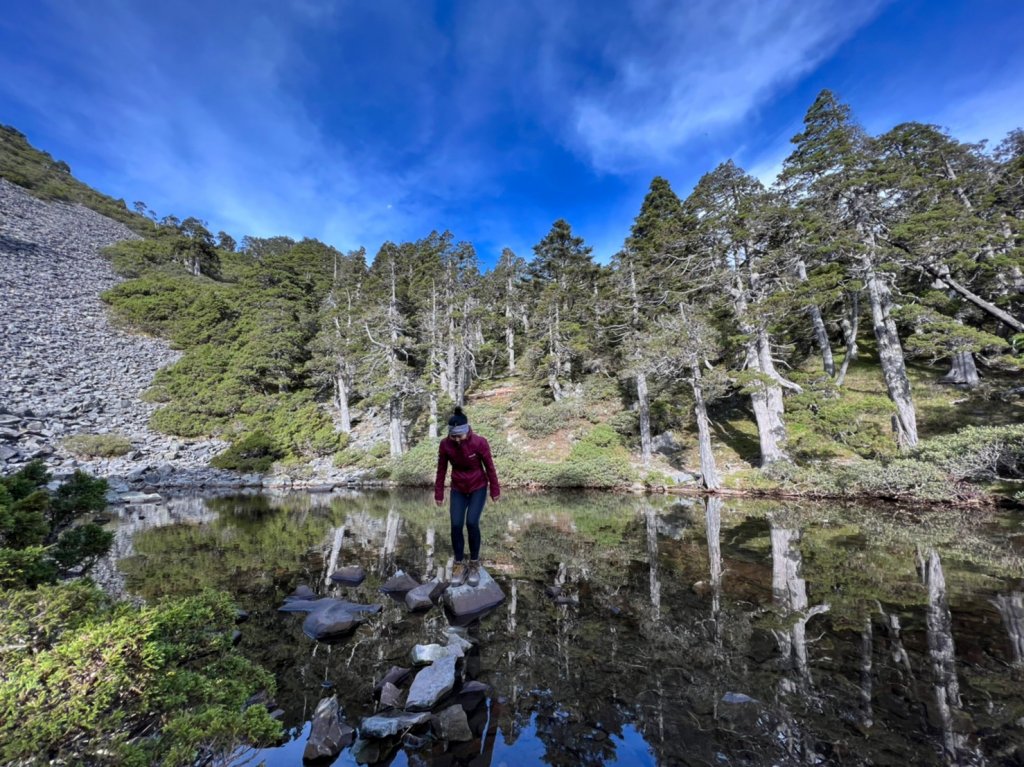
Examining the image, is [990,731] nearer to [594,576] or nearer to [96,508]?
[594,576]

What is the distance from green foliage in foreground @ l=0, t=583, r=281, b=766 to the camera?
182 cm

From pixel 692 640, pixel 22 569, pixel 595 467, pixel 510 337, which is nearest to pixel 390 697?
pixel 22 569

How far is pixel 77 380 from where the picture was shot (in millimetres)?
28891

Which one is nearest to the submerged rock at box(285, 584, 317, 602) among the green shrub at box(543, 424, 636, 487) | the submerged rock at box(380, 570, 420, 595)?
the submerged rock at box(380, 570, 420, 595)

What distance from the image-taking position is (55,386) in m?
27.2

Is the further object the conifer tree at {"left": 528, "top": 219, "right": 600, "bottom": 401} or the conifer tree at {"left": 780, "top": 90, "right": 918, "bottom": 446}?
the conifer tree at {"left": 528, "top": 219, "right": 600, "bottom": 401}

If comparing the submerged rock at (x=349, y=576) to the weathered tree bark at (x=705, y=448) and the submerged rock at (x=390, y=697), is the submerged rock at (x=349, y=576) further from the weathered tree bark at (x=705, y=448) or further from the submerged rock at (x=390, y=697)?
the weathered tree bark at (x=705, y=448)

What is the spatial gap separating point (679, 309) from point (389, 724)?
20104 mm

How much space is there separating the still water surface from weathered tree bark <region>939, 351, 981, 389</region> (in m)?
14.2

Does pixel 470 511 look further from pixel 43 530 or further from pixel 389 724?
pixel 43 530

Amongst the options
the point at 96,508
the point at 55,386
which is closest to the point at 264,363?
the point at 55,386

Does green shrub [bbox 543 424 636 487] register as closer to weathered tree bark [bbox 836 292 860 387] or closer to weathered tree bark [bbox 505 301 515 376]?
weathered tree bark [bbox 836 292 860 387]

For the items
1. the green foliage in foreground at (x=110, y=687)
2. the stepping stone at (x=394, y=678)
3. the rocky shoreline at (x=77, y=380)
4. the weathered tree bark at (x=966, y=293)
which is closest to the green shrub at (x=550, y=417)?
the rocky shoreline at (x=77, y=380)

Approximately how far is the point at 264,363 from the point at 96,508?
102ft
